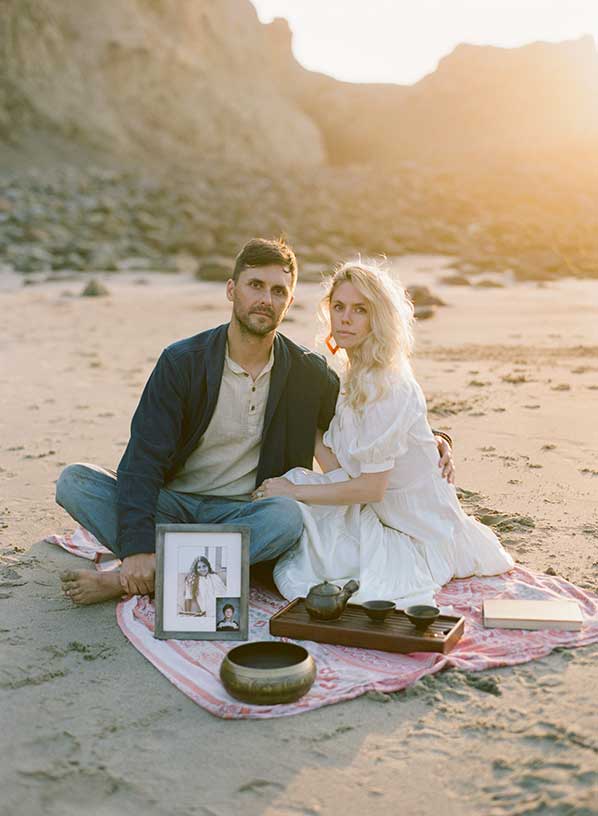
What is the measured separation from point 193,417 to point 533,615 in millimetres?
1616

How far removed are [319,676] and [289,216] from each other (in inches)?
938

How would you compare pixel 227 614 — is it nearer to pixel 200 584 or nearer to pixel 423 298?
pixel 200 584

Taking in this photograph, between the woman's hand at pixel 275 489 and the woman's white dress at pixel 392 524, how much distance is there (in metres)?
0.08

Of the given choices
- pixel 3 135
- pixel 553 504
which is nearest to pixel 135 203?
pixel 3 135

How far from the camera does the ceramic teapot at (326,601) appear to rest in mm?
3806

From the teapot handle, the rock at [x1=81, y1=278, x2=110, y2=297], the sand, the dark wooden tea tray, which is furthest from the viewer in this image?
the rock at [x1=81, y1=278, x2=110, y2=297]

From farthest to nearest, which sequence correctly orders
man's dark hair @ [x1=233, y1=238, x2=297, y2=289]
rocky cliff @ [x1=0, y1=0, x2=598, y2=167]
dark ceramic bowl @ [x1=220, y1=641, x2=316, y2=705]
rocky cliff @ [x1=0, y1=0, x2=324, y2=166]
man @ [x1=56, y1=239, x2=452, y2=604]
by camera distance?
rocky cliff @ [x1=0, y1=0, x2=598, y2=167], rocky cliff @ [x1=0, y1=0, x2=324, y2=166], man's dark hair @ [x1=233, y1=238, x2=297, y2=289], man @ [x1=56, y1=239, x2=452, y2=604], dark ceramic bowl @ [x1=220, y1=641, x2=316, y2=705]

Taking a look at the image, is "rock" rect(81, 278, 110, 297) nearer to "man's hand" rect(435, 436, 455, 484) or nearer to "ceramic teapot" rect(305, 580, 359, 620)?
"man's hand" rect(435, 436, 455, 484)

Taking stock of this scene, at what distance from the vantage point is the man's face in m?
4.31

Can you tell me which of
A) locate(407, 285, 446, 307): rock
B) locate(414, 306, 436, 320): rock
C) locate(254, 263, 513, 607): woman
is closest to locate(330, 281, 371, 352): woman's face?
locate(254, 263, 513, 607): woman

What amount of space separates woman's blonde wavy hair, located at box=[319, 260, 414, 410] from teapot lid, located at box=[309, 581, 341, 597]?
29.3 inches

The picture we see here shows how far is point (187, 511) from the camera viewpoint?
447 cm

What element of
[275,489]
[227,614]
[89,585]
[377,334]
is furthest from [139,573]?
[377,334]

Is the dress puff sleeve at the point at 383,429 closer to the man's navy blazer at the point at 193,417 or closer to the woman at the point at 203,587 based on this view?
the man's navy blazer at the point at 193,417
